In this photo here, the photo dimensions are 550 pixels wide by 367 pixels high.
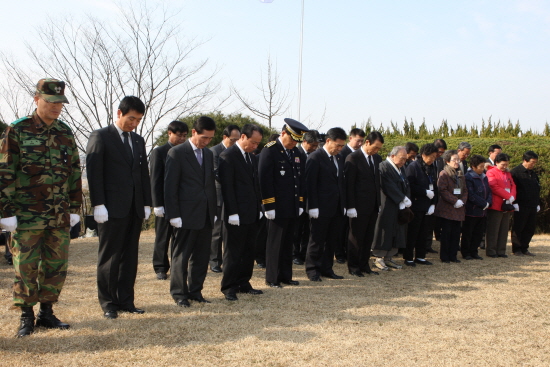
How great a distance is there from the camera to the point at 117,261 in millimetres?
4672

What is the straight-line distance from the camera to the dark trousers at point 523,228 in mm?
9250

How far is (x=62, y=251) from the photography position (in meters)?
4.30

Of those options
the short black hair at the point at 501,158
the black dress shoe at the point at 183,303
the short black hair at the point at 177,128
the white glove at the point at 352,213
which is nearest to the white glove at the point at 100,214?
the black dress shoe at the point at 183,303

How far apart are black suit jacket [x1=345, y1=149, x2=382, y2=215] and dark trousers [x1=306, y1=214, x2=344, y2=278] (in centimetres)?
32

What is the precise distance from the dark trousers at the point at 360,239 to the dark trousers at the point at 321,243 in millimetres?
259

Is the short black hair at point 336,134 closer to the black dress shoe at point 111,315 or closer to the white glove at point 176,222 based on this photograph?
the white glove at point 176,222

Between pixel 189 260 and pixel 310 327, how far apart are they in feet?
5.18

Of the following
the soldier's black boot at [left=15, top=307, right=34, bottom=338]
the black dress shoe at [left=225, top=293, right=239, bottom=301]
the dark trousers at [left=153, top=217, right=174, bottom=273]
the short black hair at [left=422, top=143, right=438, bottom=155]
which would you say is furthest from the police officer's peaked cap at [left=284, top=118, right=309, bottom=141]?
the soldier's black boot at [left=15, top=307, right=34, bottom=338]

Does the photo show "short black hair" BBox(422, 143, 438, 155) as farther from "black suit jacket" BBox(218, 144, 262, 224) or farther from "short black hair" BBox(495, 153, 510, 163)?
"black suit jacket" BBox(218, 144, 262, 224)

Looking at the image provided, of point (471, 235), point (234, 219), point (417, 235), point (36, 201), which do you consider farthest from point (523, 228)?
point (36, 201)

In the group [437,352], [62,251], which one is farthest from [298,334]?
[62,251]

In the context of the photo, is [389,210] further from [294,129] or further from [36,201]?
[36,201]

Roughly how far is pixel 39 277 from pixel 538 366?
4.05m

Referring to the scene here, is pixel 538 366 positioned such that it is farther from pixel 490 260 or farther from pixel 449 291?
pixel 490 260
